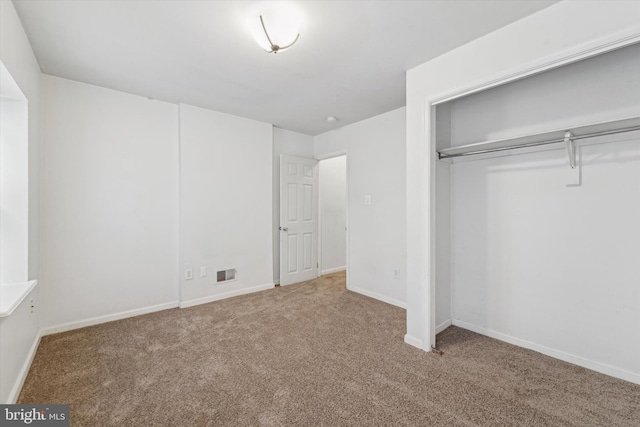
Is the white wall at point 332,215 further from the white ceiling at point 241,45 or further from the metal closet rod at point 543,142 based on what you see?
the metal closet rod at point 543,142

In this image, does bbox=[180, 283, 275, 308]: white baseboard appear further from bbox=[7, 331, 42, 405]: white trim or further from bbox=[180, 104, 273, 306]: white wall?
bbox=[7, 331, 42, 405]: white trim

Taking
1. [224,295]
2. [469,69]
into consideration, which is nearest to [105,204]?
[224,295]

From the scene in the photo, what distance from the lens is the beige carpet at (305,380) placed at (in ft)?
5.33

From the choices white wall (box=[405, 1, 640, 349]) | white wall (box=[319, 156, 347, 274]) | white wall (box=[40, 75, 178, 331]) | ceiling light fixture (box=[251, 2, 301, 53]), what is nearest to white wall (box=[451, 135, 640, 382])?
white wall (box=[405, 1, 640, 349])

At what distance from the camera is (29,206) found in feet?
7.14

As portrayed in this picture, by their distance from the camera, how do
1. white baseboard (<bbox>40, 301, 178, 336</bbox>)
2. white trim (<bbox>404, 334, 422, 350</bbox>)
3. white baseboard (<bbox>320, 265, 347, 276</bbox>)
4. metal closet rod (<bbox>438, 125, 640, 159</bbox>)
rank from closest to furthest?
1. metal closet rod (<bbox>438, 125, 640, 159</bbox>)
2. white trim (<bbox>404, 334, 422, 350</bbox>)
3. white baseboard (<bbox>40, 301, 178, 336</bbox>)
4. white baseboard (<bbox>320, 265, 347, 276</bbox>)

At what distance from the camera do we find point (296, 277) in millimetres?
4449

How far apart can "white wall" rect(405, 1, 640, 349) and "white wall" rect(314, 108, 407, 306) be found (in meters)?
1.02

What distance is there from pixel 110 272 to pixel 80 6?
2.46 meters

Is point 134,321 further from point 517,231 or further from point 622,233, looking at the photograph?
point 622,233

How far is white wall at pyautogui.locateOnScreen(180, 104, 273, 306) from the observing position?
344 centimetres

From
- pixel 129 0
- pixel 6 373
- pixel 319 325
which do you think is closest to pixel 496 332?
pixel 319 325

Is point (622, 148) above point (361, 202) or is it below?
above

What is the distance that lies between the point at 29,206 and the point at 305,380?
258 cm
